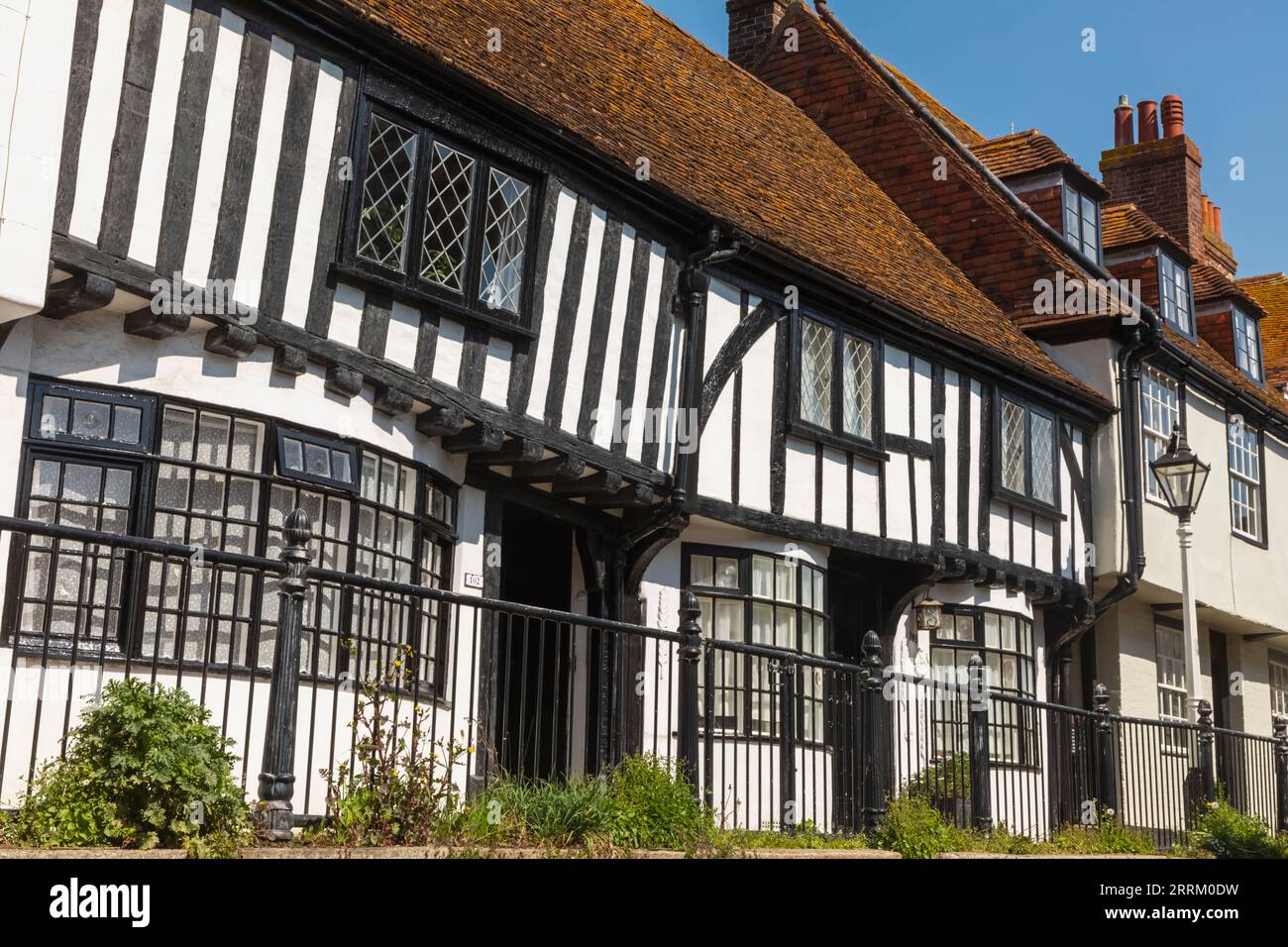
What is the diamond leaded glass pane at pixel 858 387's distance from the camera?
15.0m

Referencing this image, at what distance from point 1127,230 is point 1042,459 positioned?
5210 millimetres

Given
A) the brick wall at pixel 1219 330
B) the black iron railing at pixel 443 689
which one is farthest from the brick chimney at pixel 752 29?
the black iron railing at pixel 443 689

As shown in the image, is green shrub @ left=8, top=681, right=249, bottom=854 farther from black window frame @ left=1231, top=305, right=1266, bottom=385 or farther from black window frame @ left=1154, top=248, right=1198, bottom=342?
black window frame @ left=1231, top=305, right=1266, bottom=385

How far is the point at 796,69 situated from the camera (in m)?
21.3

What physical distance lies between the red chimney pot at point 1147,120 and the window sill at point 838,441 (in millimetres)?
12633

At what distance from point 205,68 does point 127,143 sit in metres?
0.77

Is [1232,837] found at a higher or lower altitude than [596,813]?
lower

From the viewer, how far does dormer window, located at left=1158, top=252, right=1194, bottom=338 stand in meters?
20.8

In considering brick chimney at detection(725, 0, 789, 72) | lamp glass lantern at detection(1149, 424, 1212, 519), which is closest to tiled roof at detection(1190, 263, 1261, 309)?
brick chimney at detection(725, 0, 789, 72)

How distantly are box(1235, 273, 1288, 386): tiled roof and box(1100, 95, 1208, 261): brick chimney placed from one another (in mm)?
1881

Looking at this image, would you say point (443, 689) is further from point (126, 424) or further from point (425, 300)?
point (425, 300)

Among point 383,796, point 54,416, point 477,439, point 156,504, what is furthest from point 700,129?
point 383,796

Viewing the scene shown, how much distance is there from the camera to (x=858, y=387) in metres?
15.2
